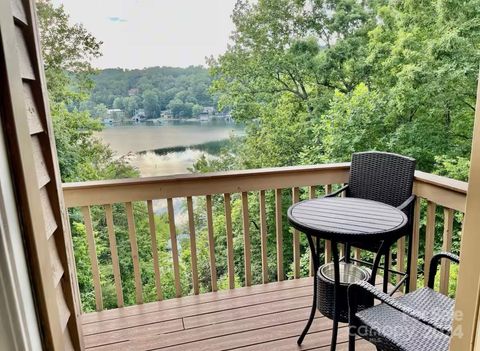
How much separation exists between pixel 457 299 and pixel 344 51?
972 centimetres

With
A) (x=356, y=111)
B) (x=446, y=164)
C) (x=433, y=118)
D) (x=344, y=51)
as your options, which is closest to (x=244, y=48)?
(x=344, y=51)

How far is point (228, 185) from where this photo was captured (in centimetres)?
256

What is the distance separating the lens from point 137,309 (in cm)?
253

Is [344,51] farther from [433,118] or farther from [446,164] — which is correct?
[446,164]

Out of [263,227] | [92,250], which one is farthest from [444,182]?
[92,250]

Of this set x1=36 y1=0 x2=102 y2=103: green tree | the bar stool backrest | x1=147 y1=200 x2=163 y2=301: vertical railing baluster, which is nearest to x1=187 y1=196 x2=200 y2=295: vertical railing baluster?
x1=147 y1=200 x2=163 y2=301: vertical railing baluster

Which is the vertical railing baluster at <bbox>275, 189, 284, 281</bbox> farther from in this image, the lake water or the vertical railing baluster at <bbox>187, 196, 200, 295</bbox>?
the lake water

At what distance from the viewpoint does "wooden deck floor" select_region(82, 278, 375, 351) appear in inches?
83.4

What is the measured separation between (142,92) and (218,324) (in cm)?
690

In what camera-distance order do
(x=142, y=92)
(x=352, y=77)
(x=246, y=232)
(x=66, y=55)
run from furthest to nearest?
1. (x=352, y=77)
2. (x=142, y=92)
3. (x=66, y=55)
4. (x=246, y=232)

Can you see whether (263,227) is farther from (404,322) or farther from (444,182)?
(404,322)

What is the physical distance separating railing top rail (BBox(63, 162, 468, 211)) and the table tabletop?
420 millimetres

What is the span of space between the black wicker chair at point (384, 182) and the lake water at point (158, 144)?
6.06m

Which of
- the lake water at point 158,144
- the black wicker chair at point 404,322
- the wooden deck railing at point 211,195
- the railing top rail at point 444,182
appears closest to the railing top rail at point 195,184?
the wooden deck railing at point 211,195
